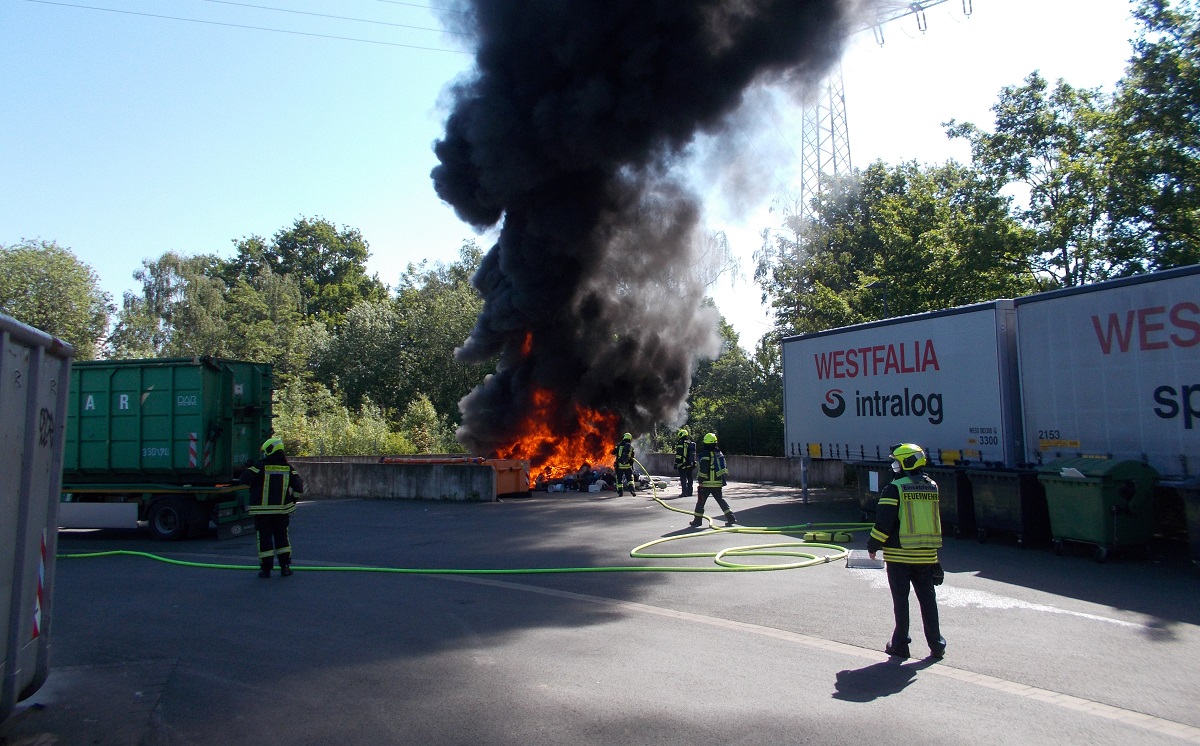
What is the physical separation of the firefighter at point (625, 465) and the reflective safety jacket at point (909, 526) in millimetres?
13164

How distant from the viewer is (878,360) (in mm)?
14203

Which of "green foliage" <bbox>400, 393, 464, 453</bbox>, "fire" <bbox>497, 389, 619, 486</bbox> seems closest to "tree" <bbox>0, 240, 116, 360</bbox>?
"green foliage" <bbox>400, 393, 464, 453</bbox>

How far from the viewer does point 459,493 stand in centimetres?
1877

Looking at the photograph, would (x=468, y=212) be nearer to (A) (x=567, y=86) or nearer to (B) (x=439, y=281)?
(A) (x=567, y=86)

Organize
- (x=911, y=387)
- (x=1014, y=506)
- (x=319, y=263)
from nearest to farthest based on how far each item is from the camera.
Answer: (x=1014, y=506) → (x=911, y=387) → (x=319, y=263)

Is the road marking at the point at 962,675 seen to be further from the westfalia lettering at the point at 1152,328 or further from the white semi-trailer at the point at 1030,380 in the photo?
the westfalia lettering at the point at 1152,328

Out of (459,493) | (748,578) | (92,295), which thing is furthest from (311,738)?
(92,295)

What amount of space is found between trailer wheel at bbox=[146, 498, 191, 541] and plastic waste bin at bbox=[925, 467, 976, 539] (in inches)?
470

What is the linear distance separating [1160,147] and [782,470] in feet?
39.0

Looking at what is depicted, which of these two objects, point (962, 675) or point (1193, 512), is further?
point (1193, 512)

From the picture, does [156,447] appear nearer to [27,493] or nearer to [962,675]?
[27,493]

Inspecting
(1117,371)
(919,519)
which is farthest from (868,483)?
(919,519)

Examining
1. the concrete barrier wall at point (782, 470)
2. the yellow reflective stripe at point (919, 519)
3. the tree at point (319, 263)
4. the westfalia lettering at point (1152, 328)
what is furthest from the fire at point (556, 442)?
the tree at point (319, 263)

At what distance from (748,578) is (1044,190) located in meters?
18.0
